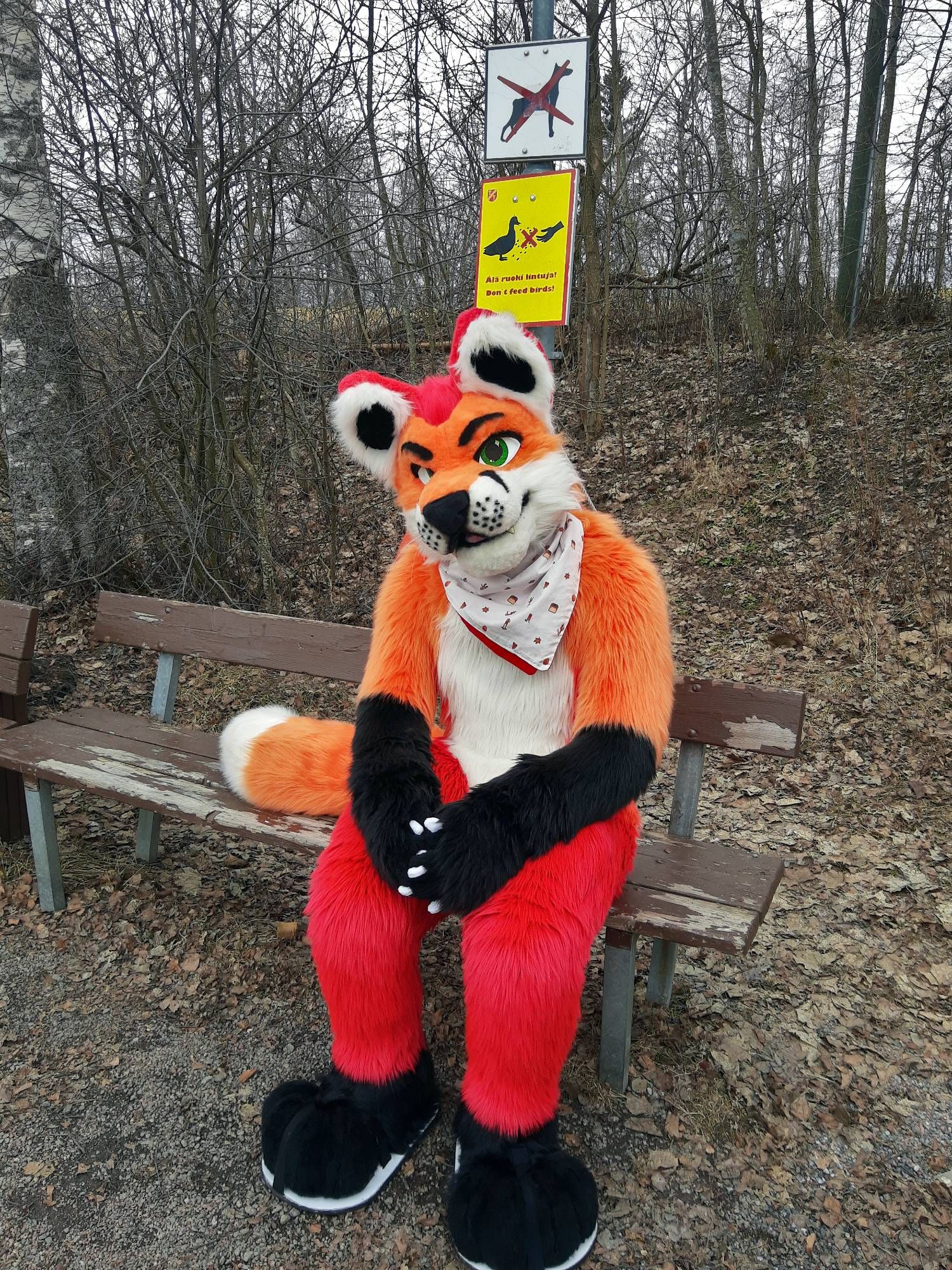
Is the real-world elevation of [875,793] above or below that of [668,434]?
below

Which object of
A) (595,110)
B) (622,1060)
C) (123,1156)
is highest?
(595,110)

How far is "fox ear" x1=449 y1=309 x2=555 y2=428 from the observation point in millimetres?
2076

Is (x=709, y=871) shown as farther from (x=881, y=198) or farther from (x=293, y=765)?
(x=881, y=198)

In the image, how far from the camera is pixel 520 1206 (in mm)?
1701

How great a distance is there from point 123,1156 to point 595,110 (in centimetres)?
828

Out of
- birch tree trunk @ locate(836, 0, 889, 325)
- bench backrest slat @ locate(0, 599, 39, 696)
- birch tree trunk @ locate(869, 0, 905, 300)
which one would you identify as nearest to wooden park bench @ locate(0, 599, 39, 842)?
bench backrest slat @ locate(0, 599, 39, 696)

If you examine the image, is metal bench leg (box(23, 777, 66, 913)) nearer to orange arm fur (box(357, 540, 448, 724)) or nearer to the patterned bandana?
orange arm fur (box(357, 540, 448, 724))

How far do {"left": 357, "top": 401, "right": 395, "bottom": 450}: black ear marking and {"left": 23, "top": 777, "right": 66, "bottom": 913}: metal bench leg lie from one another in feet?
6.02

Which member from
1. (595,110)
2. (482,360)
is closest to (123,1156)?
(482,360)

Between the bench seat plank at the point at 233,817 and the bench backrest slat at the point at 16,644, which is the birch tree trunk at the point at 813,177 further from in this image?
the bench backrest slat at the point at 16,644

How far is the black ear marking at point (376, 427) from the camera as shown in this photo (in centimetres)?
222

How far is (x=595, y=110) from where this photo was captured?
295 inches

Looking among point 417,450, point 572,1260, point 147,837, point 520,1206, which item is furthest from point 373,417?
point 147,837

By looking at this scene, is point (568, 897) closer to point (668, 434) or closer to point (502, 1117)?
point (502, 1117)
